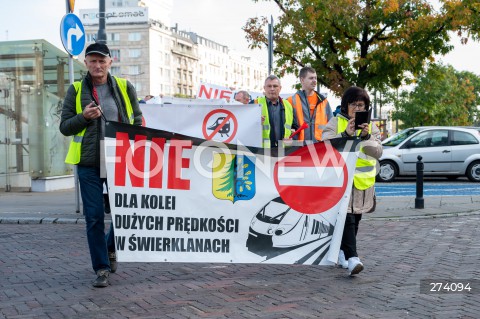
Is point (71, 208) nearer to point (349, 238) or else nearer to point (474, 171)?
point (349, 238)

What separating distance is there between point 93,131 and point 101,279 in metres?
1.28

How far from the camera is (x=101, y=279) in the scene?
5.70 meters

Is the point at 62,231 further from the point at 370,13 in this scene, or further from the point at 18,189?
the point at 370,13

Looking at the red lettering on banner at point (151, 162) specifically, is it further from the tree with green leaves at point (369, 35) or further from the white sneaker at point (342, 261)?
the tree with green leaves at point (369, 35)

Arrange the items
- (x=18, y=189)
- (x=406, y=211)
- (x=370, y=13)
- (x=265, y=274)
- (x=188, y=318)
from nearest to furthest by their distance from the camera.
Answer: (x=188, y=318), (x=265, y=274), (x=406, y=211), (x=18, y=189), (x=370, y=13)

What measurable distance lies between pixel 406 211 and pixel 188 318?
740 centimetres

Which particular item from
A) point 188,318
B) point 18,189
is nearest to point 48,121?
point 18,189

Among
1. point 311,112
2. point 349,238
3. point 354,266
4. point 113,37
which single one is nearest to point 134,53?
point 113,37

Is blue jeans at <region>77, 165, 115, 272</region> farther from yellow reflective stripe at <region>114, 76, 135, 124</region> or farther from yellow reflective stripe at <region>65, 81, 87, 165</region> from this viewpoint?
yellow reflective stripe at <region>114, 76, 135, 124</region>

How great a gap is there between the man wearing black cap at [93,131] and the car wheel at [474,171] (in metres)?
15.7

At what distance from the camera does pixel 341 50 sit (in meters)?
18.8

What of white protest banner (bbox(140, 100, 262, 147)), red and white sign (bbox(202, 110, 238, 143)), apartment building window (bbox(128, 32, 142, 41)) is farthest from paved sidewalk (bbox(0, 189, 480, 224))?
apartment building window (bbox(128, 32, 142, 41))

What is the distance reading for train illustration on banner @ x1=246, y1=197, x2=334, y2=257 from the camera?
5.88m

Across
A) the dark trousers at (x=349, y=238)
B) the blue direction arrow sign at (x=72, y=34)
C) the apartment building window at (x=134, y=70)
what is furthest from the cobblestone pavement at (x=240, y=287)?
the apartment building window at (x=134, y=70)
